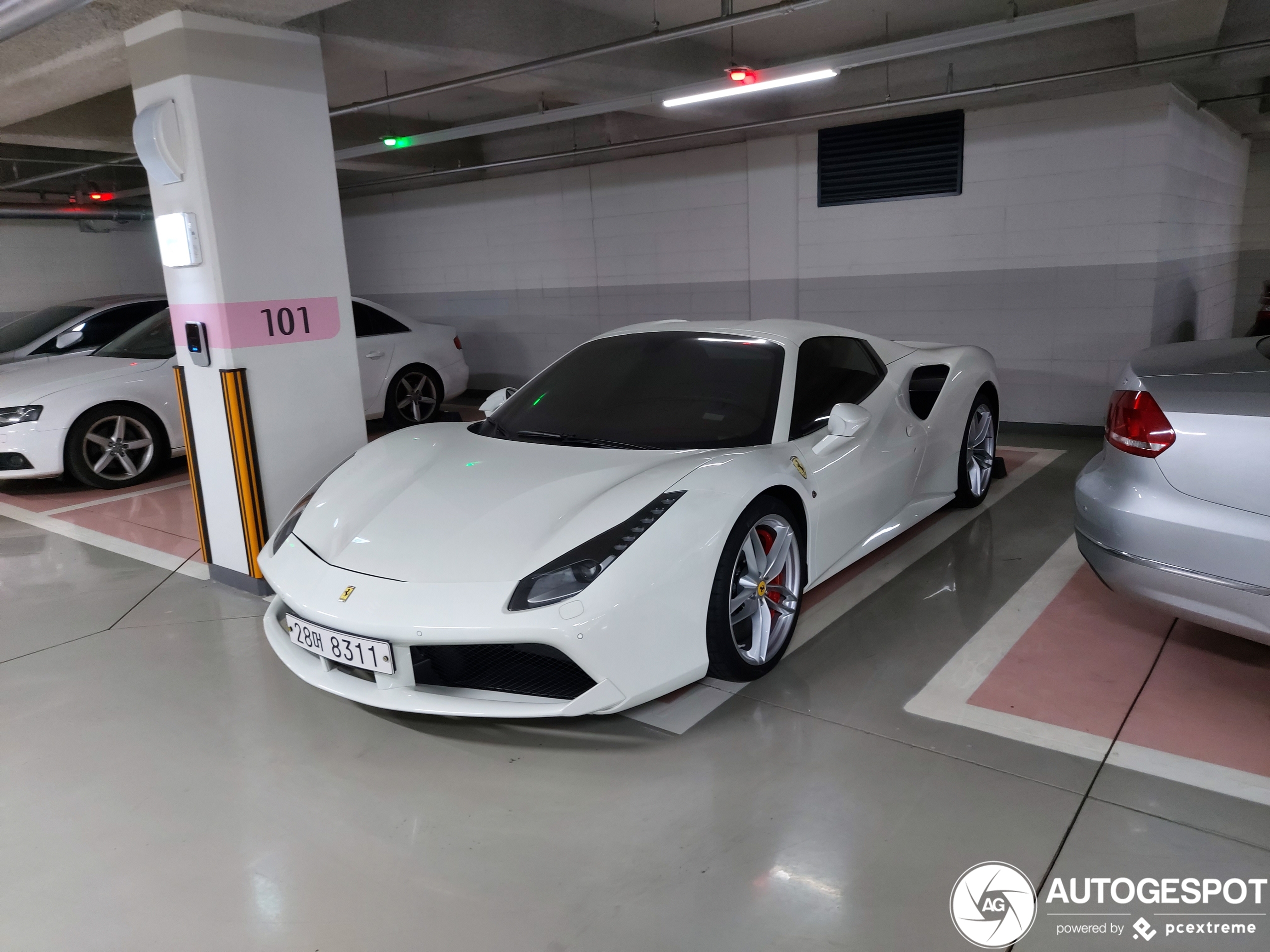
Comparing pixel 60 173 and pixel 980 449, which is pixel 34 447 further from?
pixel 980 449

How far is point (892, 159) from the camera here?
7.50 metres

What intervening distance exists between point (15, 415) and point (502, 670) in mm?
5223

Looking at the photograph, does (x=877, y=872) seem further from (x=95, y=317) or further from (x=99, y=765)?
→ (x=95, y=317)

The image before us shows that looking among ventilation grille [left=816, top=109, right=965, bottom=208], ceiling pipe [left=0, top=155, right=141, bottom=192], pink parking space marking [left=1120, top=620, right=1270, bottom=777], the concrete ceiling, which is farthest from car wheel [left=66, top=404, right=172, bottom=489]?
pink parking space marking [left=1120, top=620, right=1270, bottom=777]

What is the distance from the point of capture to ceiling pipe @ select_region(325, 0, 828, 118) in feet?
13.7

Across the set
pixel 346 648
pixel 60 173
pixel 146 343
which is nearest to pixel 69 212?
pixel 60 173

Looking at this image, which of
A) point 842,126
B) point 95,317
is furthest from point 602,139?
point 95,317

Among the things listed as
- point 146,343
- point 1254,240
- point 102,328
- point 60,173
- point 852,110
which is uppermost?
point 60,173

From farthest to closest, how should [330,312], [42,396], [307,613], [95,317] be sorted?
[95,317] < [42,396] < [330,312] < [307,613]

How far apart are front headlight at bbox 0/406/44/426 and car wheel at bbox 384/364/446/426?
265cm

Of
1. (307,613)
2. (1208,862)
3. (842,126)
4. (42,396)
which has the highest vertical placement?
(842,126)

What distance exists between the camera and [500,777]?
2.50m

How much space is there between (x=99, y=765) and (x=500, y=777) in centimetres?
131

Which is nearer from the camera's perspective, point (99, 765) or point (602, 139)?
point (99, 765)
